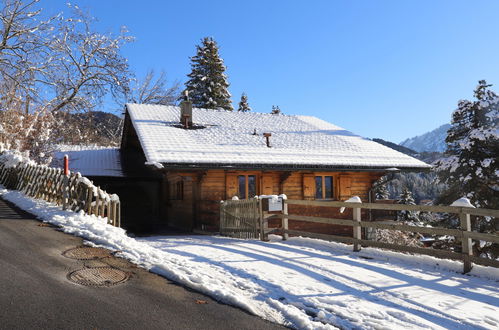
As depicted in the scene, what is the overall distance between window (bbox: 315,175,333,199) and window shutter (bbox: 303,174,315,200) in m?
0.28

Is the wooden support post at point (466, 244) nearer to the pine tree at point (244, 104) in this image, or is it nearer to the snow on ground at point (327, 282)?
the snow on ground at point (327, 282)

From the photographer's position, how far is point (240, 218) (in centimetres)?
1168

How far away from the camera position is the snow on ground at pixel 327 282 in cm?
448

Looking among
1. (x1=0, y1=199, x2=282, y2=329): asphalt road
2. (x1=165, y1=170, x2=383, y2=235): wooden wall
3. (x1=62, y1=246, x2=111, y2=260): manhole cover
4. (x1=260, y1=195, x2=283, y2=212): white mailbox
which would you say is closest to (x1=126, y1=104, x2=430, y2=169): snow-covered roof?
(x1=165, y1=170, x2=383, y2=235): wooden wall

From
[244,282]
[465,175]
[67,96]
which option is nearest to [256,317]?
[244,282]

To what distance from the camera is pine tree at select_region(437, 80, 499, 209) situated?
15.8 m

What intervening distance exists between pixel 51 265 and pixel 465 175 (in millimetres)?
17330

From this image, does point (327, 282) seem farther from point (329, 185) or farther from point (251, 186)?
point (329, 185)

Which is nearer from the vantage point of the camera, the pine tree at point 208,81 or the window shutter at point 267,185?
the window shutter at point 267,185

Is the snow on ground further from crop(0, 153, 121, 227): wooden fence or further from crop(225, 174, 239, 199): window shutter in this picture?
crop(225, 174, 239, 199): window shutter

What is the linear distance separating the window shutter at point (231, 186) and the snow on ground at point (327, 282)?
6194 mm

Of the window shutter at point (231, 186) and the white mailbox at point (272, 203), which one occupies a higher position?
the window shutter at point (231, 186)

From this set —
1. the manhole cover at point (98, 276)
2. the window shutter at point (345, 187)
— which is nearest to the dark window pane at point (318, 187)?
the window shutter at point (345, 187)

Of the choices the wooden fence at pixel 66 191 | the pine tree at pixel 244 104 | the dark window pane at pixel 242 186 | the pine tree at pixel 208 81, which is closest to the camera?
the wooden fence at pixel 66 191
